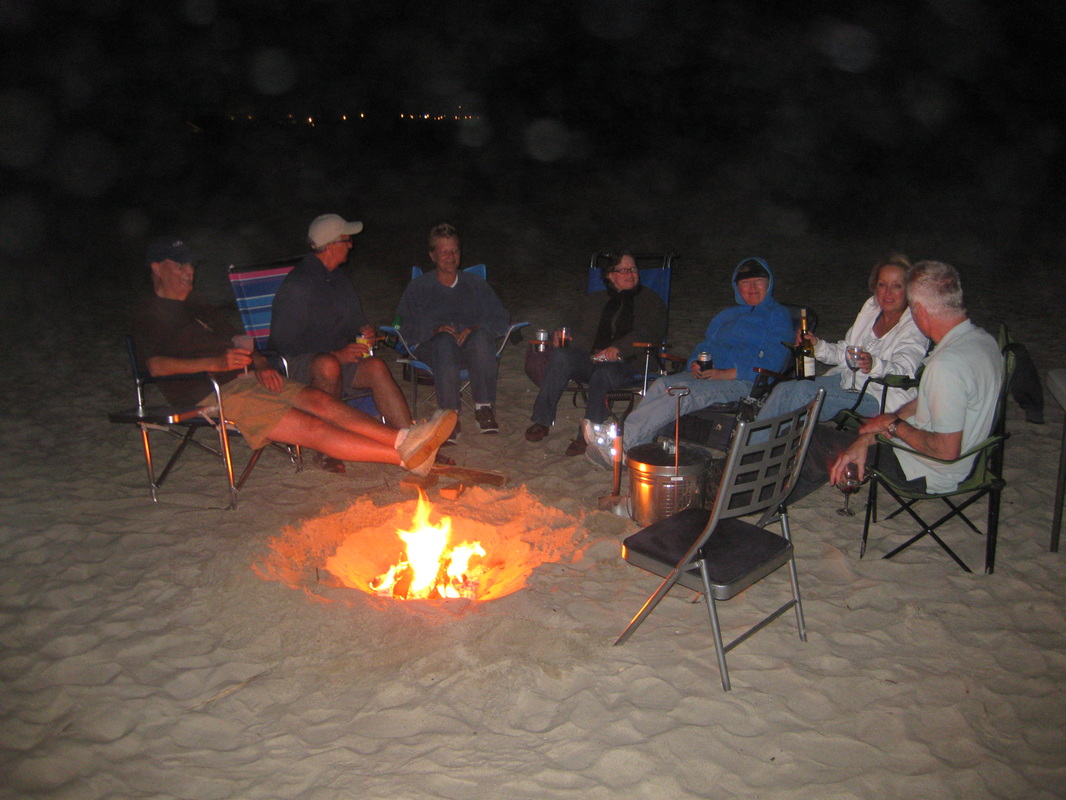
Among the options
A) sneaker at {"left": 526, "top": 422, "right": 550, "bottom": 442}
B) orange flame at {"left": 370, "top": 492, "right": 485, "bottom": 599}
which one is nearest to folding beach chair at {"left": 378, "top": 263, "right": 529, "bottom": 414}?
sneaker at {"left": 526, "top": 422, "right": 550, "bottom": 442}

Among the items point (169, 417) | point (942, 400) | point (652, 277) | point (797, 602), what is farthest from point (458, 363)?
point (942, 400)

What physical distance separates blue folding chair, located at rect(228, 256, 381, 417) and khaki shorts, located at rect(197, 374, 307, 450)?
0.76m

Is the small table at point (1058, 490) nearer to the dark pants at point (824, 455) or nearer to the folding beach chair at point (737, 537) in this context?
the dark pants at point (824, 455)

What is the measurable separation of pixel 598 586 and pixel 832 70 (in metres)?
28.3

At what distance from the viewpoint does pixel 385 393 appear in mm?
4434

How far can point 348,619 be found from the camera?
295 centimetres

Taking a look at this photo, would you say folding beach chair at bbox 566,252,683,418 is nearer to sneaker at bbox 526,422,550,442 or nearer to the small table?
sneaker at bbox 526,422,550,442

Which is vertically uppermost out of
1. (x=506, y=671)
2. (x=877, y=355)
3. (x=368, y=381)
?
(x=877, y=355)

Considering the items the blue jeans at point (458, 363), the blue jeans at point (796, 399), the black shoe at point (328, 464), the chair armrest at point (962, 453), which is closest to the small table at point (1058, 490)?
the chair armrest at point (962, 453)

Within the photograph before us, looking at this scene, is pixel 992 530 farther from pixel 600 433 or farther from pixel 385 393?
pixel 385 393

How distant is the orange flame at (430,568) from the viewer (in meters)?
3.25

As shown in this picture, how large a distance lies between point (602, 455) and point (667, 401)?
0.57m

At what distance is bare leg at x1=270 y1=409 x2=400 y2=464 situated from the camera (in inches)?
150

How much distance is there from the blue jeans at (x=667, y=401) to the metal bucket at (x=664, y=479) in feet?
0.71
